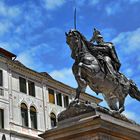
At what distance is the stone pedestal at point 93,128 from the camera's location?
34.7 ft

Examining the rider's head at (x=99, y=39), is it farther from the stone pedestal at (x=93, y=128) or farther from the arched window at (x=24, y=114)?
the arched window at (x=24, y=114)

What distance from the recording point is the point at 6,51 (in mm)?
42406

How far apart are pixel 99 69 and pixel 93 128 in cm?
201

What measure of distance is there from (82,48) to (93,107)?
1982 mm

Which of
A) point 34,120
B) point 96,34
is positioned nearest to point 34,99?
point 34,120

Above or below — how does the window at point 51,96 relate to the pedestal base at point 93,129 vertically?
above

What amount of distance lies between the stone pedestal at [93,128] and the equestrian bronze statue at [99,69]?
0.63 meters

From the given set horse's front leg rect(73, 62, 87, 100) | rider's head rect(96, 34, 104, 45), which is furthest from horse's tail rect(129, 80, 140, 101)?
horse's front leg rect(73, 62, 87, 100)

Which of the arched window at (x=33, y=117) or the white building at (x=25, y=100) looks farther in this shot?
the arched window at (x=33, y=117)

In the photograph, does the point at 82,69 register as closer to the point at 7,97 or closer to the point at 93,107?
the point at 93,107

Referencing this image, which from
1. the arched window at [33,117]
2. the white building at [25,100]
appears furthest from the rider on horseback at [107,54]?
the arched window at [33,117]

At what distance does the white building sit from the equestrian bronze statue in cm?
2718

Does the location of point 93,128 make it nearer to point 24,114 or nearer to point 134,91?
point 134,91

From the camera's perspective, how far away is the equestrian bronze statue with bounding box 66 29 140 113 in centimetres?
1179
